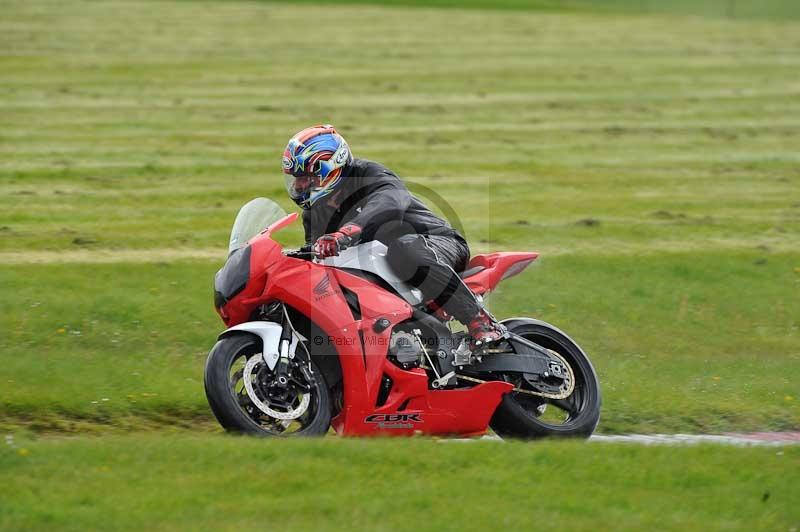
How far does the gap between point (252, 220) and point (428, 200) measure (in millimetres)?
8111

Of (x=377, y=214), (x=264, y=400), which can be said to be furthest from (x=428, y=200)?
(x=264, y=400)

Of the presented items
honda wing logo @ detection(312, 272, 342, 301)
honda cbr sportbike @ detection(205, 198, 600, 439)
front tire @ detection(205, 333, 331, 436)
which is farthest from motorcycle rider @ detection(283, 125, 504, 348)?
front tire @ detection(205, 333, 331, 436)

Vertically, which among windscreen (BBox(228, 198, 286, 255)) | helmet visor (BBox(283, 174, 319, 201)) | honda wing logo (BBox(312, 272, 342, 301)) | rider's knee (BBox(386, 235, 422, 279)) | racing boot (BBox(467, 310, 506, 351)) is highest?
helmet visor (BBox(283, 174, 319, 201))

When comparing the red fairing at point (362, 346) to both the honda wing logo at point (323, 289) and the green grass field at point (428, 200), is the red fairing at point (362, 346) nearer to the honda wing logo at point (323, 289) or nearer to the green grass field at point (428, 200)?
the honda wing logo at point (323, 289)

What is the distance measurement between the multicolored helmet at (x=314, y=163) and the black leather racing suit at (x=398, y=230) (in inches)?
4.5

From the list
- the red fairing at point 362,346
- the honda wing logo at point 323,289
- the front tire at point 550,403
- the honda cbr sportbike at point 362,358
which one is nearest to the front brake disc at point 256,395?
the honda cbr sportbike at point 362,358

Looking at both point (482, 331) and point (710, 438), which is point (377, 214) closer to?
point (482, 331)

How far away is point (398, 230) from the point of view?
804 cm

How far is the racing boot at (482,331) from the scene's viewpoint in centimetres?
800

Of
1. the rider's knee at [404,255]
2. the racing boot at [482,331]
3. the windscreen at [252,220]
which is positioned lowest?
the racing boot at [482,331]

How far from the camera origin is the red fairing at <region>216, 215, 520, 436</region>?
299 inches

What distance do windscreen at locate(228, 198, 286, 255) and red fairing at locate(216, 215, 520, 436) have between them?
205 millimetres

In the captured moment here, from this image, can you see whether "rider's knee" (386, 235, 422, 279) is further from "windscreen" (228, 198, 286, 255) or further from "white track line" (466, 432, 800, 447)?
"white track line" (466, 432, 800, 447)

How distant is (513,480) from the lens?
6.79m
